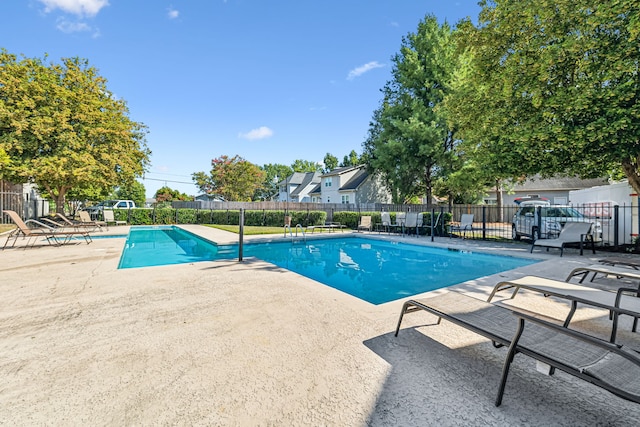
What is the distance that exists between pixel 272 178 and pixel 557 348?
69800mm

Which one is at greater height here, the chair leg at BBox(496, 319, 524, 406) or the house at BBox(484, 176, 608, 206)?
the house at BBox(484, 176, 608, 206)

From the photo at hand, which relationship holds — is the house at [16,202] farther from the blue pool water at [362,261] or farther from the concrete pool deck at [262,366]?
the concrete pool deck at [262,366]

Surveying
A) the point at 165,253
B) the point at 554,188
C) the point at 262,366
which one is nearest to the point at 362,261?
the point at 262,366

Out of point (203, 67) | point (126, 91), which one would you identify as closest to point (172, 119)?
point (126, 91)

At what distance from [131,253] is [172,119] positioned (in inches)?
681

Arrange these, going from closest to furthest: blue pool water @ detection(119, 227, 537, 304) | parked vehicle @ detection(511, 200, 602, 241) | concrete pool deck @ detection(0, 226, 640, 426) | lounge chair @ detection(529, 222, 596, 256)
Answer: concrete pool deck @ detection(0, 226, 640, 426), blue pool water @ detection(119, 227, 537, 304), lounge chair @ detection(529, 222, 596, 256), parked vehicle @ detection(511, 200, 602, 241)

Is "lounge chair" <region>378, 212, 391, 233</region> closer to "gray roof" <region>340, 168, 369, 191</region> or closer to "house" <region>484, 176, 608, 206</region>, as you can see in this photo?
"gray roof" <region>340, 168, 369, 191</region>

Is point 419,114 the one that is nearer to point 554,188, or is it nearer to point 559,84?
point 559,84

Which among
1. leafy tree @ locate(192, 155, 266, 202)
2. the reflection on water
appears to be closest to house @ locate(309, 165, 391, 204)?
leafy tree @ locate(192, 155, 266, 202)

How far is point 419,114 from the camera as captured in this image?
784 inches

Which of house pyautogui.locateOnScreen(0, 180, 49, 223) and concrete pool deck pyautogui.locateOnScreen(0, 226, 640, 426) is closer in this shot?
concrete pool deck pyautogui.locateOnScreen(0, 226, 640, 426)

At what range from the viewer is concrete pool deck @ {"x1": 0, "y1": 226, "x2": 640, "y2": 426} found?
1785mm

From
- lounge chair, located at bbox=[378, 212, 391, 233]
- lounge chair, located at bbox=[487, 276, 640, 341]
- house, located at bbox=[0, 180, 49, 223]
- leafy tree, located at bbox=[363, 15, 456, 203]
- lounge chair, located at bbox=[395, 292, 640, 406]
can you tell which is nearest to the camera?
lounge chair, located at bbox=[395, 292, 640, 406]

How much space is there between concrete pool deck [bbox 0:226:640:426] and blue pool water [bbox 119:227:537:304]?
7.29 ft
